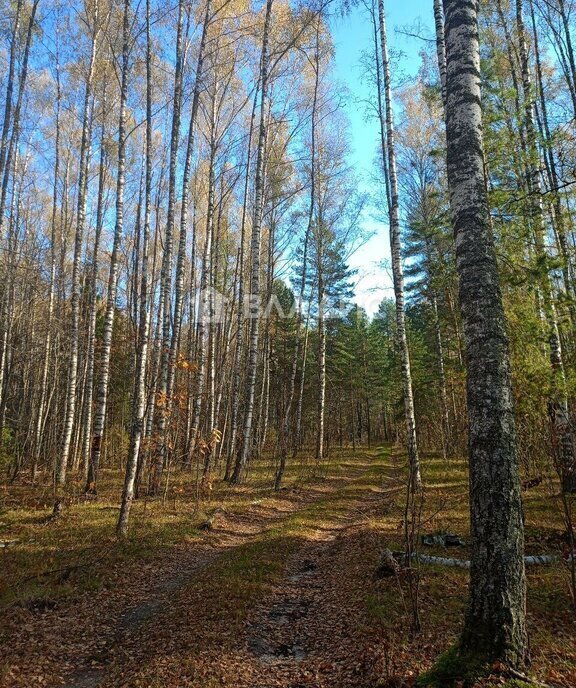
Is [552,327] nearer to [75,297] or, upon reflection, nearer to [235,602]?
[235,602]

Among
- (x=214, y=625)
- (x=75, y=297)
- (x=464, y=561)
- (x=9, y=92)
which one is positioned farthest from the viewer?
(x=75, y=297)

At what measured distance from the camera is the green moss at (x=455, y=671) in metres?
2.85

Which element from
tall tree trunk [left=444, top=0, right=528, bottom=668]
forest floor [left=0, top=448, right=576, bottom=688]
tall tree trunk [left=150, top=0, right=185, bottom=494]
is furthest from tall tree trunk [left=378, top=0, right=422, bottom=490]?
tall tree trunk [left=444, top=0, right=528, bottom=668]

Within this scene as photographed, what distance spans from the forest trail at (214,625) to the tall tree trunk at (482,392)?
1.47 metres

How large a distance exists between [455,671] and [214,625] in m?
2.82

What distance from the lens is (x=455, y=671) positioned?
298 cm

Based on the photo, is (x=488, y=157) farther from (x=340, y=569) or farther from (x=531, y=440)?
(x=340, y=569)

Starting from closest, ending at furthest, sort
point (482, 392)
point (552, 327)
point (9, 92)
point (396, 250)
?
point (482, 392) < point (552, 327) < point (9, 92) < point (396, 250)

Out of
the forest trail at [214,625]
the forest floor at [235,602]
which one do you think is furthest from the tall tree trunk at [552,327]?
the forest trail at [214,625]

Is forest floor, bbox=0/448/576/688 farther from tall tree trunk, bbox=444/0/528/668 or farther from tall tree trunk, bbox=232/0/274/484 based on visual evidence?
tall tree trunk, bbox=232/0/274/484

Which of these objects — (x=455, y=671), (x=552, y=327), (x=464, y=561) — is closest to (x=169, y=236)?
(x=552, y=327)

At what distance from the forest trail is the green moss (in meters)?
0.85

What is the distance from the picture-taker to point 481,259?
3.43 meters

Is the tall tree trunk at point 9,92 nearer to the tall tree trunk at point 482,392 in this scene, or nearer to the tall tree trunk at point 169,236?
the tall tree trunk at point 169,236
